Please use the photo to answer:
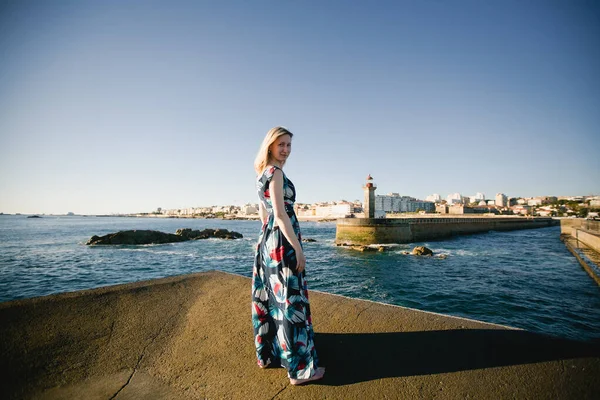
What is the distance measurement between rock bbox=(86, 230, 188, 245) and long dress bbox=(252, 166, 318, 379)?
39816mm

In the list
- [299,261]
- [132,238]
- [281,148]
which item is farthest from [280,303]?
[132,238]

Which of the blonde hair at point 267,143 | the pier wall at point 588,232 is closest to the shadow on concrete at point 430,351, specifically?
the blonde hair at point 267,143

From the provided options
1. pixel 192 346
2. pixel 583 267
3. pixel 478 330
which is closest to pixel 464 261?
pixel 583 267

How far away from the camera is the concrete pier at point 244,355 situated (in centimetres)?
222

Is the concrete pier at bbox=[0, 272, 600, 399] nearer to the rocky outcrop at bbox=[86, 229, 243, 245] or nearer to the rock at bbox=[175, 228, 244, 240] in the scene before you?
the rocky outcrop at bbox=[86, 229, 243, 245]

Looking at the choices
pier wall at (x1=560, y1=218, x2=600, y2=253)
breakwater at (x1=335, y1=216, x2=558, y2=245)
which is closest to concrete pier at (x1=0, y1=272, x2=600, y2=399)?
pier wall at (x1=560, y1=218, x2=600, y2=253)

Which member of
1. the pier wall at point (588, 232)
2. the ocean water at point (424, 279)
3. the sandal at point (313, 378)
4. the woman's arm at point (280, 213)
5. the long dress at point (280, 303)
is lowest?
the ocean water at point (424, 279)

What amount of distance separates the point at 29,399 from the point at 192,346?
123cm

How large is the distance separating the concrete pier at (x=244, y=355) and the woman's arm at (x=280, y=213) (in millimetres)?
1091

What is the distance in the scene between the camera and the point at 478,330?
304 centimetres

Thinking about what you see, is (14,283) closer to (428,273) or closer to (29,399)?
(29,399)

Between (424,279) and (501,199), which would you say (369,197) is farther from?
(501,199)

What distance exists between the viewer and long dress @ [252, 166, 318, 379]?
7.91 ft

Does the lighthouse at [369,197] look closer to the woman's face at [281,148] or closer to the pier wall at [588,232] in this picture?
the pier wall at [588,232]
